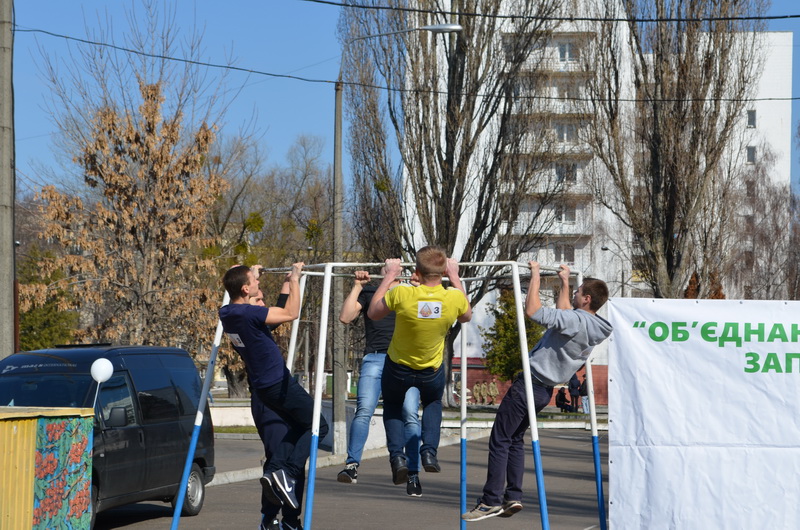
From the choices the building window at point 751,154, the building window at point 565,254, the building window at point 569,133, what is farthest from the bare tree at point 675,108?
the building window at point 751,154

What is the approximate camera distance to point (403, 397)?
8414mm

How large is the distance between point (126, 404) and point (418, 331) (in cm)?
526

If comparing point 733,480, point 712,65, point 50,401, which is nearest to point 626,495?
point 733,480

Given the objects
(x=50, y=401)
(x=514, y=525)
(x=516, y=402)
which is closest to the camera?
(x=516, y=402)

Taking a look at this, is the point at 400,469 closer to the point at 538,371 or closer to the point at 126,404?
the point at 538,371

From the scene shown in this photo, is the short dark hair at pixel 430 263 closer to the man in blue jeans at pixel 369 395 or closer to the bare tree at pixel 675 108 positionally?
the man in blue jeans at pixel 369 395

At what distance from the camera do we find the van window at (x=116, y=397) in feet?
38.0

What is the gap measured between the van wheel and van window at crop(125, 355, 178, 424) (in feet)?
2.74

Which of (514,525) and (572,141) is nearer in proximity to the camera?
(514,525)

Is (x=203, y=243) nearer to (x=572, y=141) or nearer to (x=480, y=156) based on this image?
(x=480, y=156)

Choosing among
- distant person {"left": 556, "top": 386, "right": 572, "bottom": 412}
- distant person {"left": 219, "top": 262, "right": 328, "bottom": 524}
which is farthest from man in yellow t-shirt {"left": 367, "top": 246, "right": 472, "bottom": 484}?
→ distant person {"left": 556, "top": 386, "right": 572, "bottom": 412}

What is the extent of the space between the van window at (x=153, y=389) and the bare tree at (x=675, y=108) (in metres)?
23.1

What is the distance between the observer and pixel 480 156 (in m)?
36.1

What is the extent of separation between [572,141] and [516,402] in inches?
1237
